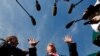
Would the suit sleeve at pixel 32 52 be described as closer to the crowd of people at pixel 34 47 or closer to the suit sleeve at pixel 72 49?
the crowd of people at pixel 34 47

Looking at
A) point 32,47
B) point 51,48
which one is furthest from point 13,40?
point 51,48

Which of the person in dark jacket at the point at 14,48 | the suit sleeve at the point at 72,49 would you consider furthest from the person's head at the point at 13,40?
the suit sleeve at the point at 72,49

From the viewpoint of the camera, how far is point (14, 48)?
1374 centimetres

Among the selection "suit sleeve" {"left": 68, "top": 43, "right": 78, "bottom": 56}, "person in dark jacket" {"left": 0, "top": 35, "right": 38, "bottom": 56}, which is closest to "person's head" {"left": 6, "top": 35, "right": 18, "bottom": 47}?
"person in dark jacket" {"left": 0, "top": 35, "right": 38, "bottom": 56}

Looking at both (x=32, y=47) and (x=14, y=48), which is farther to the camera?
(x=32, y=47)

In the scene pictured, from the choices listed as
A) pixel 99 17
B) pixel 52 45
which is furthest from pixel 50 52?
pixel 99 17

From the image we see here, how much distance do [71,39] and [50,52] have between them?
→ 127 centimetres

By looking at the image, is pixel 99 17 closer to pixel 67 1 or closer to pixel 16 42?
pixel 67 1

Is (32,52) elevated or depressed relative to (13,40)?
depressed

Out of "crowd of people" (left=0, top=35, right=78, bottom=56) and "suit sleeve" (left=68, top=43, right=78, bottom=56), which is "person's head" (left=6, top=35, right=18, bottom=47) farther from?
"suit sleeve" (left=68, top=43, right=78, bottom=56)

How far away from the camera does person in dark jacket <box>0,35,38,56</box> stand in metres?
12.7

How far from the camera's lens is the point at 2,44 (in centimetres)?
1269

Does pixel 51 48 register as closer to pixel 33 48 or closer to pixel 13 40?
pixel 33 48

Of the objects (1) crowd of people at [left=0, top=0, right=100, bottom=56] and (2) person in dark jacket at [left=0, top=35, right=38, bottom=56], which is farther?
(1) crowd of people at [left=0, top=0, right=100, bottom=56]
